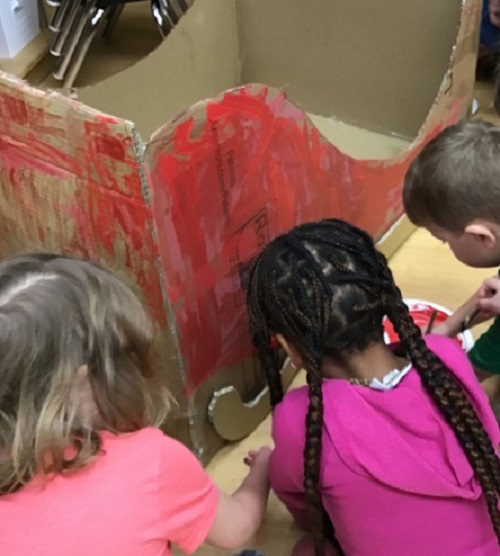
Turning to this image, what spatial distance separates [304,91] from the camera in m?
1.66

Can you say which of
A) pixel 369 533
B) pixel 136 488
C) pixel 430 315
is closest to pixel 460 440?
pixel 369 533

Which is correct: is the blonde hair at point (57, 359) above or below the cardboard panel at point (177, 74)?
above

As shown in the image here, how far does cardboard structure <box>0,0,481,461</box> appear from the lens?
925mm

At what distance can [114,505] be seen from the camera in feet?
2.40

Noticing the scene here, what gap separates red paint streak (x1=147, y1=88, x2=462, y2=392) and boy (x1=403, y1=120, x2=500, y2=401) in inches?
6.0

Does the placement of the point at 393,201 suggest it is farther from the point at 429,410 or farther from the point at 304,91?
the point at 429,410

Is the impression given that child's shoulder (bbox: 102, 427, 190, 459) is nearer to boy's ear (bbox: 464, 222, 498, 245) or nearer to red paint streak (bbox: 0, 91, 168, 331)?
red paint streak (bbox: 0, 91, 168, 331)

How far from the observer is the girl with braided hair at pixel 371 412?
2.76 feet

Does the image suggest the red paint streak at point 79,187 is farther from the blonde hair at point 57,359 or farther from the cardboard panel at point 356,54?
the cardboard panel at point 356,54

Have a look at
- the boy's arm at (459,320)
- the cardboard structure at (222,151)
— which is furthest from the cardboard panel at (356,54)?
the boy's arm at (459,320)

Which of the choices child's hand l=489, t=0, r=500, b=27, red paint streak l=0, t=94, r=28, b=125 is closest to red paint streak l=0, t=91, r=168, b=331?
red paint streak l=0, t=94, r=28, b=125

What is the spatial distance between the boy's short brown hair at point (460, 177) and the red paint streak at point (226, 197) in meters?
0.16

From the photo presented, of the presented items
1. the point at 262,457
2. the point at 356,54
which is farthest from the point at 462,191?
the point at 356,54

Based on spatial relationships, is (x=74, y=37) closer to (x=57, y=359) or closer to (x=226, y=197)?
(x=226, y=197)
